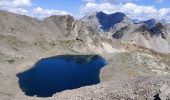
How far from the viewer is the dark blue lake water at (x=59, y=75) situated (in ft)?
318

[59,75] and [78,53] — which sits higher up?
[78,53]

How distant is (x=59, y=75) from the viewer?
4744 inches

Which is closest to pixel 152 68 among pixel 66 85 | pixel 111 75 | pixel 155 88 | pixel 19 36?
pixel 111 75

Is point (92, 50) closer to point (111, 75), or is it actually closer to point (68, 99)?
point (111, 75)

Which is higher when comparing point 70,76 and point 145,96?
point 145,96

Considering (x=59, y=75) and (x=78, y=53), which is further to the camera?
(x=78, y=53)

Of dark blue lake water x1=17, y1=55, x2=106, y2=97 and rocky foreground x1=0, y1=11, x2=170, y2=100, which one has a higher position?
rocky foreground x1=0, y1=11, x2=170, y2=100

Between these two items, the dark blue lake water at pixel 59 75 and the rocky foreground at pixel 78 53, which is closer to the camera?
the rocky foreground at pixel 78 53

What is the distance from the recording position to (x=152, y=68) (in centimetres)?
13738

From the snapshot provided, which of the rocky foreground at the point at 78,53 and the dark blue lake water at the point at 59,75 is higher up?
the rocky foreground at the point at 78,53

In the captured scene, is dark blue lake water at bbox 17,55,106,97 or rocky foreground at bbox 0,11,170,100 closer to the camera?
rocky foreground at bbox 0,11,170,100

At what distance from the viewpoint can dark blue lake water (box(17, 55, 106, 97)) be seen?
96938mm

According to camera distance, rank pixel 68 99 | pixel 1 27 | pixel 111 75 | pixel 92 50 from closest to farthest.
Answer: pixel 68 99 < pixel 111 75 < pixel 1 27 < pixel 92 50

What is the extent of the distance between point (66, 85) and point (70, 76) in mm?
16624
